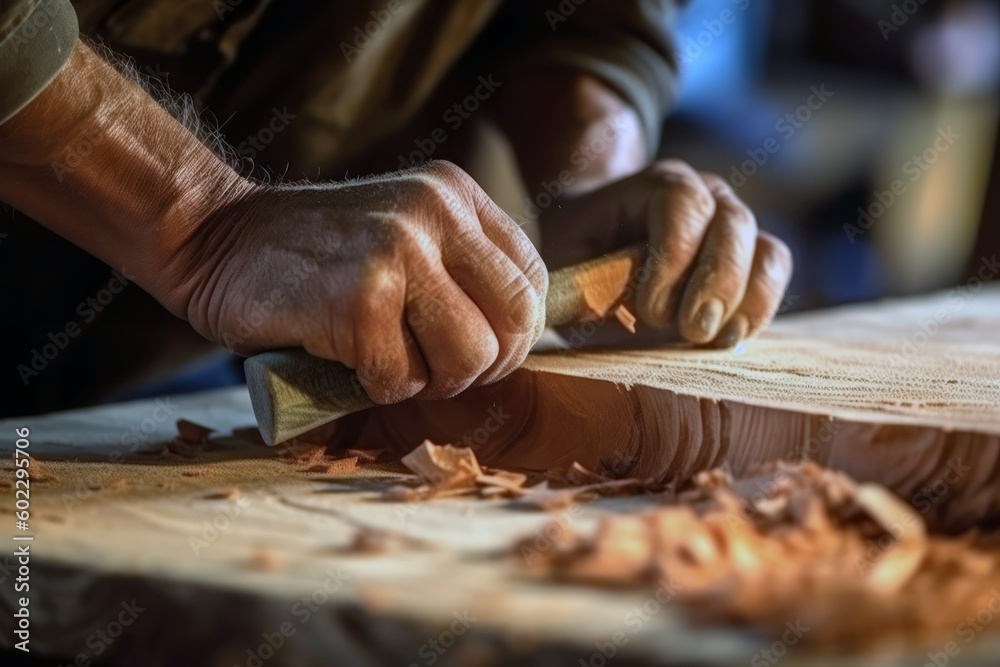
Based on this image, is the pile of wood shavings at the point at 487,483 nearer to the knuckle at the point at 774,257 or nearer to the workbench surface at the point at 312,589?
the workbench surface at the point at 312,589

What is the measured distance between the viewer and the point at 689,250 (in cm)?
154

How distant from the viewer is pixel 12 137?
110 centimetres

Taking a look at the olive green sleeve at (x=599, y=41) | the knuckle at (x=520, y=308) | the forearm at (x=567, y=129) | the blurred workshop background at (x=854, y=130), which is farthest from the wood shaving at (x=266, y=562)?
the blurred workshop background at (x=854, y=130)

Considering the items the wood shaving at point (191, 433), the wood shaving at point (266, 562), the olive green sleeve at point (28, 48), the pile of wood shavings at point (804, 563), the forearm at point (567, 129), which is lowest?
the wood shaving at point (191, 433)

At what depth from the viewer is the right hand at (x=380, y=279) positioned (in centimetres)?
103

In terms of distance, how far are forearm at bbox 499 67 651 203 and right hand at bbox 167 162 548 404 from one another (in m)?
1.04

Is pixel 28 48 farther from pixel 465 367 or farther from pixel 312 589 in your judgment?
pixel 312 589

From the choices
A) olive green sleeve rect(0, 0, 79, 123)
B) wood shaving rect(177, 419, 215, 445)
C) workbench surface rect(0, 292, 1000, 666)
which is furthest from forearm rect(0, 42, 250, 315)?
workbench surface rect(0, 292, 1000, 666)

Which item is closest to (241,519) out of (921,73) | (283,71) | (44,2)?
(44,2)

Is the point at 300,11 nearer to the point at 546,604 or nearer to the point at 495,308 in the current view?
the point at 495,308

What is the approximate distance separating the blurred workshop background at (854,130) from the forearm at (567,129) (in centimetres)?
151

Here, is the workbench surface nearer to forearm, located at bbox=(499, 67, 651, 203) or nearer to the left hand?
the left hand

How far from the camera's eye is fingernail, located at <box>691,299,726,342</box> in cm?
149

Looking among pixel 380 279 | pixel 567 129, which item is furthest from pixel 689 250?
pixel 567 129
